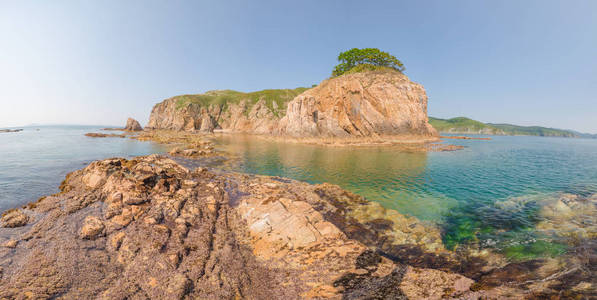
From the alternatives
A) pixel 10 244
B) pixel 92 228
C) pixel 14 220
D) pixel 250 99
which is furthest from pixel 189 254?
pixel 250 99

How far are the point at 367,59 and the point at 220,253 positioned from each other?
286 ft

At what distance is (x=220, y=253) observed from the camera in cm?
838

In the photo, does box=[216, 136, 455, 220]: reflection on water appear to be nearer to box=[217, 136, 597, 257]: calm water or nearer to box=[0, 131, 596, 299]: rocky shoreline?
box=[217, 136, 597, 257]: calm water

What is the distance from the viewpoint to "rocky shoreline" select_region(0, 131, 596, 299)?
20.5ft

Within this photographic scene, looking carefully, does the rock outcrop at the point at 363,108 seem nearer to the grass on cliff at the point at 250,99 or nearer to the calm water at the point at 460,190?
the calm water at the point at 460,190

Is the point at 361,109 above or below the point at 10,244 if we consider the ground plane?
above

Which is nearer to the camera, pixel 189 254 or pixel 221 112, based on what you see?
pixel 189 254

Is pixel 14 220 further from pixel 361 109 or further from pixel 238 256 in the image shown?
pixel 361 109

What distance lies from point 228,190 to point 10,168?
27315 millimetres

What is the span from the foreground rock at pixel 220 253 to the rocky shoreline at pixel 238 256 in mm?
42

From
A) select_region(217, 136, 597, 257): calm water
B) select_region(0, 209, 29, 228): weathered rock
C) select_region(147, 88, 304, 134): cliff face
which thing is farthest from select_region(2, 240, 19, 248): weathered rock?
select_region(147, 88, 304, 134): cliff face

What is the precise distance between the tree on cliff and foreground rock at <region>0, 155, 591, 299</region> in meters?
77.3

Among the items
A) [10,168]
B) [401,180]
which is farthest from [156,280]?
[10,168]

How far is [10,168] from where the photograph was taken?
72.6 feet
